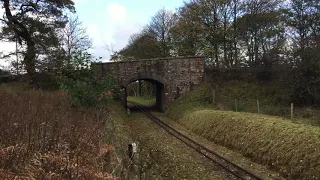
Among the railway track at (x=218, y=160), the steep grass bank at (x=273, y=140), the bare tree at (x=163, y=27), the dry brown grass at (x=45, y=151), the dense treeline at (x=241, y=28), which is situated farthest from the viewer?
the bare tree at (x=163, y=27)

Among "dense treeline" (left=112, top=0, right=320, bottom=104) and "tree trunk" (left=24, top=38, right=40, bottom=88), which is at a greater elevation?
"dense treeline" (left=112, top=0, right=320, bottom=104)

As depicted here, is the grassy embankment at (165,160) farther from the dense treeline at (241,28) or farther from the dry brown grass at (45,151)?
the dense treeline at (241,28)

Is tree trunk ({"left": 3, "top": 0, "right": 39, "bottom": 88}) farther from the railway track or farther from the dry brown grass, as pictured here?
the dry brown grass

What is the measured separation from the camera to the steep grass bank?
9047 mm

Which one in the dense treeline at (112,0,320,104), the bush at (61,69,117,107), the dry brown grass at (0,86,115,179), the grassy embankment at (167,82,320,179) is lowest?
the grassy embankment at (167,82,320,179)

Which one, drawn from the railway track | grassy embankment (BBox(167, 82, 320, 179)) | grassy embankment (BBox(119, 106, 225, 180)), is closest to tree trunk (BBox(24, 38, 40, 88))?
grassy embankment (BBox(119, 106, 225, 180))

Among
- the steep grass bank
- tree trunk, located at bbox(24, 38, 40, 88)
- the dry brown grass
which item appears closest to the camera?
the dry brown grass

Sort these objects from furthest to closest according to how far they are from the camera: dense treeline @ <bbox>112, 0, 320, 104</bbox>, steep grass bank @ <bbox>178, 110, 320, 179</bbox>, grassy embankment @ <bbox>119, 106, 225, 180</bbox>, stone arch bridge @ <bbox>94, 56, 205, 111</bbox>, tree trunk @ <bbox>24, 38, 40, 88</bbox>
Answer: dense treeline @ <bbox>112, 0, 320, 104</bbox>
stone arch bridge @ <bbox>94, 56, 205, 111</bbox>
tree trunk @ <bbox>24, 38, 40, 88</bbox>
grassy embankment @ <bbox>119, 106, 225, 180</bbox>
steep grass bank @ <bbox>178, 110, 320, 179</bbox>

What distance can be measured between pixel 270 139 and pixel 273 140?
0.22 metres

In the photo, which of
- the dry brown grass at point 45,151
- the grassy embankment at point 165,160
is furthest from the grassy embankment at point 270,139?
the dry brown grass at point 45,151

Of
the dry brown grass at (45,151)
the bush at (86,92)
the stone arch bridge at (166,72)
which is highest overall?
the stone arch bridge at (166,72)

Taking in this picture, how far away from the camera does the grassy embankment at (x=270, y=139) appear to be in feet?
29.8

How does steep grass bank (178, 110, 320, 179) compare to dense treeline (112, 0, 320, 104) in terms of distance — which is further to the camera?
dense treeline (112, 0, 320, 104)

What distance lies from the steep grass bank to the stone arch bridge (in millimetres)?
11103
